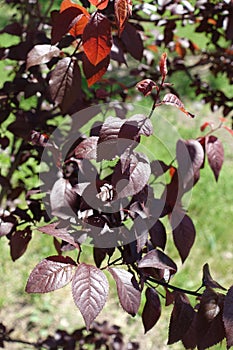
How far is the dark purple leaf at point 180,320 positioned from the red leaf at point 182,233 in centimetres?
24

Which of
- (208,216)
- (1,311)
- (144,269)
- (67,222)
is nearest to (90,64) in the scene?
(67,222)

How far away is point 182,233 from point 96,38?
0.55 meters

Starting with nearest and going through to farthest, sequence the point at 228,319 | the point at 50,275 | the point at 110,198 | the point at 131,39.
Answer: the point at 228,319 < the point at 50,275 < the point at 110,198 < the point at 131,39

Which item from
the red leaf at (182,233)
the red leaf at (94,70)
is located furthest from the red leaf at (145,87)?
the red leaf at (182,233)

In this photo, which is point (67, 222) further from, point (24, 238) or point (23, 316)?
point (23, 316)

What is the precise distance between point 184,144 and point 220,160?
0.43 ft

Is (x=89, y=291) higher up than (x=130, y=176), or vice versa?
(x=130, y=176)

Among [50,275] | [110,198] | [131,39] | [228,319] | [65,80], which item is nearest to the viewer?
[228,319]

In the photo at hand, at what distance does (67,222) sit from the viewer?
48.8 inches

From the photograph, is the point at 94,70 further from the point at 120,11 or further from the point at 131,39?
the point at 131,39

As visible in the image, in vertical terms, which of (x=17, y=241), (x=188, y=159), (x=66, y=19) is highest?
(x=66, y=19)

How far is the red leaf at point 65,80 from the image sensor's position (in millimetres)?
1383

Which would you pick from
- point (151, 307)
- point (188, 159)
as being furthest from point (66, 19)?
point (151, 307)

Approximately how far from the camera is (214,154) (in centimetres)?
154
